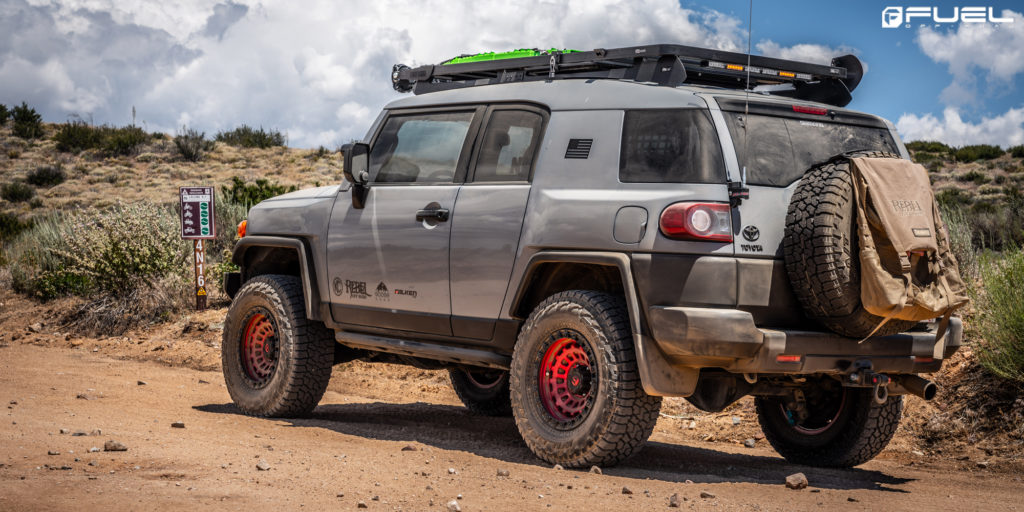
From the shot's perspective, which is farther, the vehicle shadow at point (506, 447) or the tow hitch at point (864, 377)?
the vehicle shadow at point (506, 447)

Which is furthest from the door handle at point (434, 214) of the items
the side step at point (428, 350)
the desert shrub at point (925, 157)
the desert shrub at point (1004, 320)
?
the desert shrub at point (925, 157)

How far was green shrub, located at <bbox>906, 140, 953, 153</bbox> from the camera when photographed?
37.6 m

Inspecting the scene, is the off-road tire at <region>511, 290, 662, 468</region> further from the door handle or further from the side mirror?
the side mirror

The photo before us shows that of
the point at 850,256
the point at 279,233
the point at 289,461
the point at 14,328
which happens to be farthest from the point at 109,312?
the point at 850,256

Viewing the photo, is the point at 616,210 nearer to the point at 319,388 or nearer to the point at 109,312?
the point at 319,388

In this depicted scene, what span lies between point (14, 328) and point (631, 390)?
1203cm

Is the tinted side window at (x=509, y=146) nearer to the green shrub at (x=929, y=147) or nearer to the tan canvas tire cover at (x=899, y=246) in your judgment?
the tan canvas tire cover at (x=899, y=246)

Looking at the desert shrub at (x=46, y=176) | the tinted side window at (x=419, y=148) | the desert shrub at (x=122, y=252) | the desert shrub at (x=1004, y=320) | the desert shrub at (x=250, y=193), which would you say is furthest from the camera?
the desert shrub at (x=46, y=176)

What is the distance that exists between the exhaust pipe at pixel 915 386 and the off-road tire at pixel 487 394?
3420 mm

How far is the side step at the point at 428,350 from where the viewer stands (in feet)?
21.7

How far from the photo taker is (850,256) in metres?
5.41

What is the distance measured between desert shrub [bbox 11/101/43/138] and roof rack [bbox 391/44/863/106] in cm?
3899

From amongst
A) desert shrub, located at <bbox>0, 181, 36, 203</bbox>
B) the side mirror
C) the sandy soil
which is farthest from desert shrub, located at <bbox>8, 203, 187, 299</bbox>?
desert shrub, located at <bbox>0, 181, 36, 203</bbox>

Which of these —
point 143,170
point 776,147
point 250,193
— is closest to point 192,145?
point 143,170
